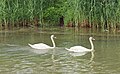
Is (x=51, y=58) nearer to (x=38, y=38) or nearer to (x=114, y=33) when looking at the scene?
(x=38, y=38)

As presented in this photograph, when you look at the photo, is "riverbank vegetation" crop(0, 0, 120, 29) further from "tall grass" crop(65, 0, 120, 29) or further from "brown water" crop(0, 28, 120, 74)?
"brown water" crop(0, 28, 120, 74)

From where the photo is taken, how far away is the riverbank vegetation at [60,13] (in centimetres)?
2345

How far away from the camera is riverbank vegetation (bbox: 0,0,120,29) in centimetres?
2345

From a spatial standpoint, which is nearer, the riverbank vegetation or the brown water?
the brown water

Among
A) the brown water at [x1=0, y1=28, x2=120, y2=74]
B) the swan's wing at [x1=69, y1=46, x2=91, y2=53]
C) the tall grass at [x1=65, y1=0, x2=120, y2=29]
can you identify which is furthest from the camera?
the tall grass at [x1=65, y1=0, x2=120, y2=29]

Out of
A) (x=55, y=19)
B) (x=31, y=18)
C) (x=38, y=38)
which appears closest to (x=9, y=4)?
(x=31, y=18)

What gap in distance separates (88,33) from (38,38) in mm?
3583

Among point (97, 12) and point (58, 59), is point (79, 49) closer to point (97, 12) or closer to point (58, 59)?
point (58, 59)

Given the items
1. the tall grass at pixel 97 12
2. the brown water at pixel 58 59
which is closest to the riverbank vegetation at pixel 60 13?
the tall grass at pixel 97 12

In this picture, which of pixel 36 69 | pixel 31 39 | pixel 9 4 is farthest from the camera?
pixel 9 4

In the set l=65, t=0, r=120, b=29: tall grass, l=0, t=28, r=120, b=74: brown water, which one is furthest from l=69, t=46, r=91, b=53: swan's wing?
l=65, t=0, r=120, b=29: tall grass

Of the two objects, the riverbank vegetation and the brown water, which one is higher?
the riverbank vegetation

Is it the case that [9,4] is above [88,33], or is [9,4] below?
above

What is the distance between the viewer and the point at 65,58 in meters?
13.2
